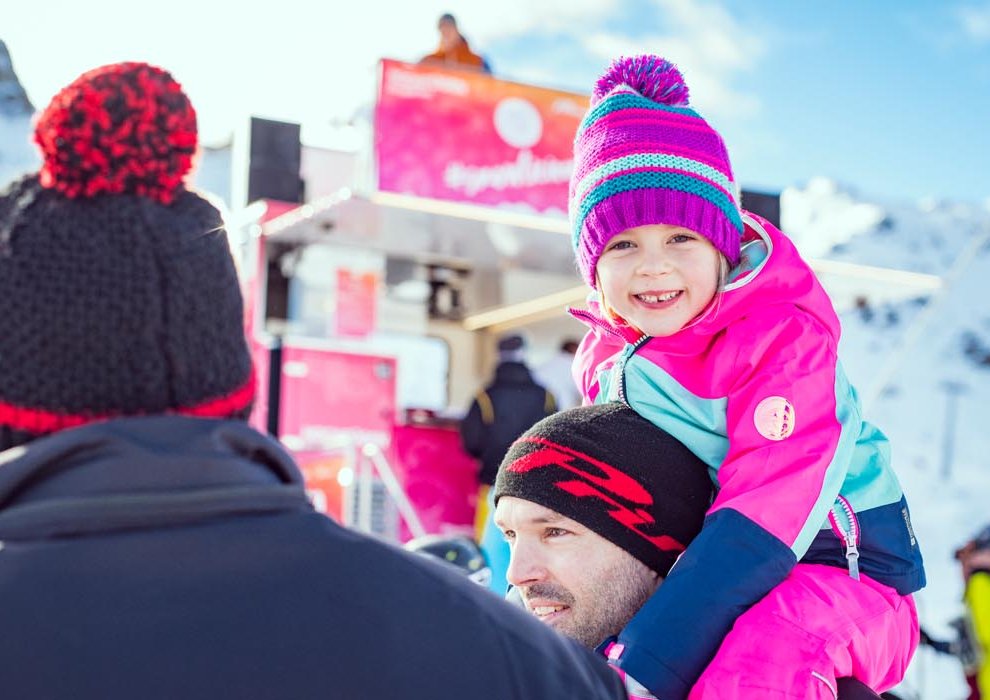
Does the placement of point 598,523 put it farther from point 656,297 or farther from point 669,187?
point 669,187

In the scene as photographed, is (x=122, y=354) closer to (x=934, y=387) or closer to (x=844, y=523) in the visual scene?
(x=844, y=523)

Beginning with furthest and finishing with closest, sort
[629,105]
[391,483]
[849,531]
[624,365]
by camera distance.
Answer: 1. [391,483]
2. [629,105]
3. [624,365]
4. [849,531]

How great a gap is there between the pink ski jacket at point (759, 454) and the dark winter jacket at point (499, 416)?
16.1ft

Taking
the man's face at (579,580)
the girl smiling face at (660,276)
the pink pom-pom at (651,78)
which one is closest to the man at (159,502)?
the man's face at (579,580)

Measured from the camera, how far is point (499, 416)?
6879 mm

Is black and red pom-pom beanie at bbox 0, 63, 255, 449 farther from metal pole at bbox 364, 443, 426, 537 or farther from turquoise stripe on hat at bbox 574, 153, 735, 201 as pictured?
metal pole at bbox 364, 443, 426, 537

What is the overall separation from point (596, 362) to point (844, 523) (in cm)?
61

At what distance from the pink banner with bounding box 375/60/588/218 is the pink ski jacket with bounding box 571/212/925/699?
432 cm

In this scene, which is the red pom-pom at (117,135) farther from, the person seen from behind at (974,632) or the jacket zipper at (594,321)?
the person seen from behind at (974,632)

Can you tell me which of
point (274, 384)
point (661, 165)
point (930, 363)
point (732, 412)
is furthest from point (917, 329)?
point (732, 412)

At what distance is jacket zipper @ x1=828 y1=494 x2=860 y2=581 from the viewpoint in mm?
1782

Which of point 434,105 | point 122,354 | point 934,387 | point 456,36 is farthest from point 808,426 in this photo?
point 934,387

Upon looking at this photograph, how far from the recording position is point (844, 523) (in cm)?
179

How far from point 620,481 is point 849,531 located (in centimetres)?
39
